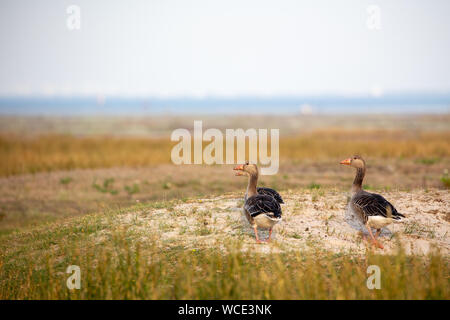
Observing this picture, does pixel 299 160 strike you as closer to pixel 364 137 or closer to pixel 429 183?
pixel 429 183

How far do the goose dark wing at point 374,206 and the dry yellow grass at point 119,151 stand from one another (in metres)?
16.1

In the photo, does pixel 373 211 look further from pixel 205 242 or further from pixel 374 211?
pixel 205 242

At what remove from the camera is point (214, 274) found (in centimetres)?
734

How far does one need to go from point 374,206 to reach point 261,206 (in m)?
2.07

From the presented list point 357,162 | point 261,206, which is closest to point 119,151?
point 357,162

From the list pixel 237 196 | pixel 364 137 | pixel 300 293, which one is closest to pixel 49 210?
pixel 237 196

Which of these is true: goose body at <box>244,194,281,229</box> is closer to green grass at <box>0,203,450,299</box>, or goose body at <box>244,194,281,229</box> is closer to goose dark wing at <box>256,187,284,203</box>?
green grass at <box>0,203,450,299</box>

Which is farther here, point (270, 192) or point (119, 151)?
point (119, 151)

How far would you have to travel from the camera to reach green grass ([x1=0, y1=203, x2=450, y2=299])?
21.5 feet

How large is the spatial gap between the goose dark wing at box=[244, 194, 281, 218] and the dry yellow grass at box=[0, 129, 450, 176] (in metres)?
16.2

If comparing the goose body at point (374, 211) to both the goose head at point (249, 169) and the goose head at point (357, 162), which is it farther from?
the goose head at point (249, 169)

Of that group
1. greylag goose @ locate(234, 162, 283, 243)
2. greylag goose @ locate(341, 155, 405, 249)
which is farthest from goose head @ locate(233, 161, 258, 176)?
greylag goose @ locate(341, 155, 405, 249)

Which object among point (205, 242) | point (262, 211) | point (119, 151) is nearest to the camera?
point (262, 211)

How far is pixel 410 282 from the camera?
680 centimetres
